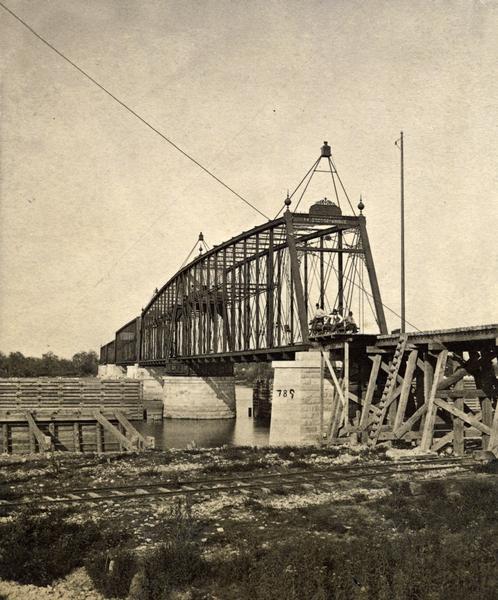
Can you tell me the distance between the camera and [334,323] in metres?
27.5

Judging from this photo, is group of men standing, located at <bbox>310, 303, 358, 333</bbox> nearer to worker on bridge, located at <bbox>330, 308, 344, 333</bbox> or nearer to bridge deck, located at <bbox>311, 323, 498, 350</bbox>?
worker on bridge, located at <bbox>330, 308, 344, 333</bbox>

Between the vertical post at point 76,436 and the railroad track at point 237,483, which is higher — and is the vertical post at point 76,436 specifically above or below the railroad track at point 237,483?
below

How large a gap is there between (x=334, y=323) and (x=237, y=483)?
13.7 meters

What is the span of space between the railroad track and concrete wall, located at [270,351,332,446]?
9.34m

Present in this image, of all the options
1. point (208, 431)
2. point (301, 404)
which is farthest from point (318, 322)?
point (208, 431)

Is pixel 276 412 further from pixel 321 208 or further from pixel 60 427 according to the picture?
pixel 321 208

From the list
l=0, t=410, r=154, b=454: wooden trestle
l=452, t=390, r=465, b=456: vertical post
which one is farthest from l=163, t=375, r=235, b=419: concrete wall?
l=452, t=390, r=465, b=456: vertical post

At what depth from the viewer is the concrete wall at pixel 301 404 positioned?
27062 mm

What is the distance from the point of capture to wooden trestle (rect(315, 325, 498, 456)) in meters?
20.0

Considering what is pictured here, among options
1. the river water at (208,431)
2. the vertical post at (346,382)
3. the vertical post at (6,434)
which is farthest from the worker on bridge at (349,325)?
the vertical post at (6,434)

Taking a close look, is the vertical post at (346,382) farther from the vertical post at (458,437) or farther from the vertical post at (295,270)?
the vertical post at (295,270)

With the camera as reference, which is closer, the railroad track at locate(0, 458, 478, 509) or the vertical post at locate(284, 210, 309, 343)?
the railroad track at locate(0, 458, 478, 509)

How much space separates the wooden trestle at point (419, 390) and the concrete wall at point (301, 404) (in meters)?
0.49

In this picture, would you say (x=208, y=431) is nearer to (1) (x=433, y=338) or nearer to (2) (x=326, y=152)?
(2) (x=326, y=152)
